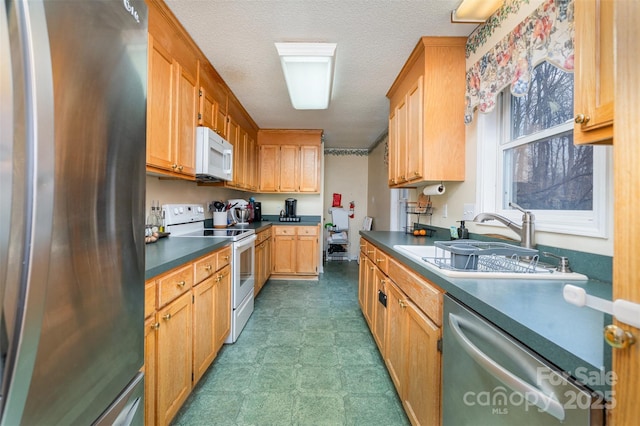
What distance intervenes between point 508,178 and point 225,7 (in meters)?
2.09

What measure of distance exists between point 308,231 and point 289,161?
1.20m

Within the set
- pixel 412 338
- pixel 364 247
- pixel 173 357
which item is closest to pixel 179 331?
pixel 173 357

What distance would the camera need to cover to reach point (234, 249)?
7.18 ft

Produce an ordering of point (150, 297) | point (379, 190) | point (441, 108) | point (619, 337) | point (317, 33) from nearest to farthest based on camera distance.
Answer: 1. point (619, 337)
2. point (150, 297)
3. point (317, 33)
4. point (441, 108)
5. point (379, 190)

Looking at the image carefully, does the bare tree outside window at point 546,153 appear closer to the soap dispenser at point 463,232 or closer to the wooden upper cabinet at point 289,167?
the soap dispenser at point 463,232

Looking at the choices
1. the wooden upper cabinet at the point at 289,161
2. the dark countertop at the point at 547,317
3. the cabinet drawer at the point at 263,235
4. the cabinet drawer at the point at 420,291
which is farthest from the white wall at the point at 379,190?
the dark countertop at the point at 547,317

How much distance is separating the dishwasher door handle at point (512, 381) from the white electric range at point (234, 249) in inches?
69.6

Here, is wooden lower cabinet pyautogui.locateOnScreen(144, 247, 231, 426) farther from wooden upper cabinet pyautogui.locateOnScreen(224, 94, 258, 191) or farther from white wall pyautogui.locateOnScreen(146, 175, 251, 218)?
wooden upper cabinet pyautogui.locateOnScreen(224, 94, 258, 191)

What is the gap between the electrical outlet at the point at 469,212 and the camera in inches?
72.1

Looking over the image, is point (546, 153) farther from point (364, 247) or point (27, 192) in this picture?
point (27, 192)

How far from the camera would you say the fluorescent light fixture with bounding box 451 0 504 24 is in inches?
59.4

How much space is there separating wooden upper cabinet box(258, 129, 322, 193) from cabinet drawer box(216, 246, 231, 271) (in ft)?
7.59

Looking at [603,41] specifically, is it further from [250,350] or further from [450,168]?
[250,350]

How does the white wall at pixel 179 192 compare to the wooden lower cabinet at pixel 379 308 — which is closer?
the wooden lower cabinet at pixel 379 308
